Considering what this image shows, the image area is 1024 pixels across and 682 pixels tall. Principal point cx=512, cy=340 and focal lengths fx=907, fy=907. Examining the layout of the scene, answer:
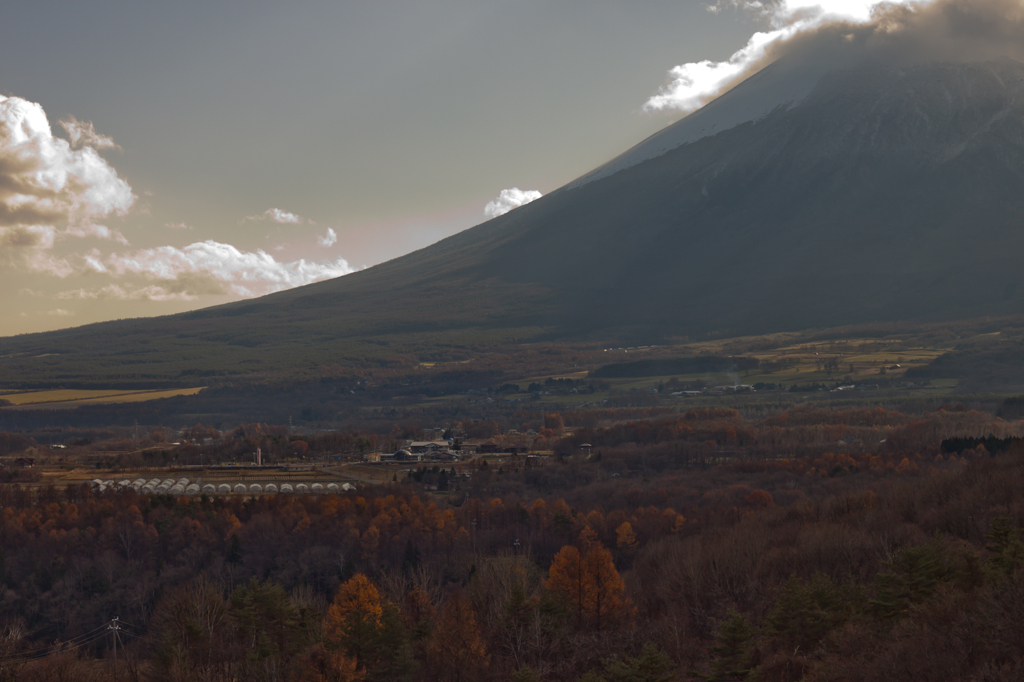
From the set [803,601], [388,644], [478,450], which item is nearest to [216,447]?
[478,450]

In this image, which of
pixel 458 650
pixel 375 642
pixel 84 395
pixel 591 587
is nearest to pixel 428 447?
pixel 591 587

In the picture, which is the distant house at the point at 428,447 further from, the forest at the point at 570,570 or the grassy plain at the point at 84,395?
the grassy plain at the point at 84,395

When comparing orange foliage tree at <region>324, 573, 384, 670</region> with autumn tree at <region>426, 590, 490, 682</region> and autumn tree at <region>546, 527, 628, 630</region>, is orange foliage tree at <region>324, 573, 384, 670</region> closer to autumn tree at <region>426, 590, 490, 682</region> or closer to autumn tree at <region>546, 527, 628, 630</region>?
autumn tree at <region>426, 590, 490, 682</region>

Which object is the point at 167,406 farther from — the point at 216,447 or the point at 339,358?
the point at 216,447

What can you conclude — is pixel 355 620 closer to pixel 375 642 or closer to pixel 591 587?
pixel 375 642

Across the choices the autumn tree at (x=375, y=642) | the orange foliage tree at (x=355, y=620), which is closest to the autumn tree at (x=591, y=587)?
the autumn tree at (x=375, y=642)
